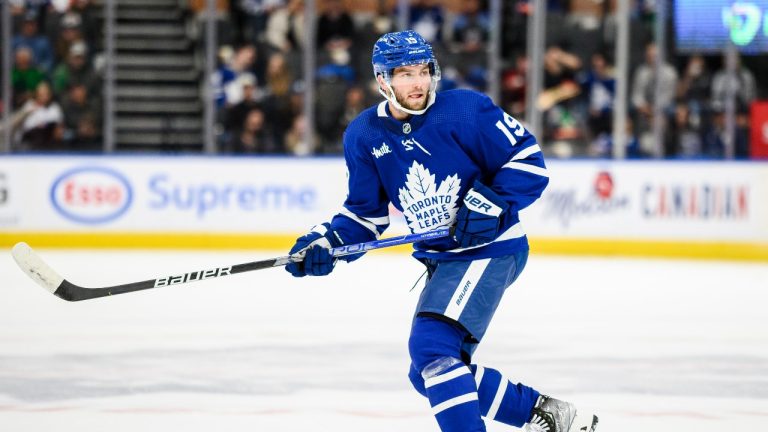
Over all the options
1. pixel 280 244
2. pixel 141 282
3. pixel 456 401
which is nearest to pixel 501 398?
pixel 456 401

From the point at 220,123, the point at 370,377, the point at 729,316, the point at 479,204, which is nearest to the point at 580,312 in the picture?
the point at 729,316

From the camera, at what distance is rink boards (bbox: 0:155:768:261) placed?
9.00m

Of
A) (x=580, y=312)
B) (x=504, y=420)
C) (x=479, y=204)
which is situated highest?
(x=479, y=204)

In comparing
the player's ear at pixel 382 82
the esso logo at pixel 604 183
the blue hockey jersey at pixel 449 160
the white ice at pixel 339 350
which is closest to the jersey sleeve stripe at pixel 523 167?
the blue hockey jersey at pixel 449 160

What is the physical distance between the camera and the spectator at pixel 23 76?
9242mm

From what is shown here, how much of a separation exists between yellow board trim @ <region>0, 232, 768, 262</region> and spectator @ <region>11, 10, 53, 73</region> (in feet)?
4.23

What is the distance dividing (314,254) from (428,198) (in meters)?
0.34

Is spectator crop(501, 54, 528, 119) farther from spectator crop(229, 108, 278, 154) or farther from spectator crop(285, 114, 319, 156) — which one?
spectator crop(229, 108, 278, 154)

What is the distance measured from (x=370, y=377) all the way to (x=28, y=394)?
119cm

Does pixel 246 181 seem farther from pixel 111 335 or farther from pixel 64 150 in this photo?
pixel 111 335

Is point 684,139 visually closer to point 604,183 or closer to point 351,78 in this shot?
point 604,183

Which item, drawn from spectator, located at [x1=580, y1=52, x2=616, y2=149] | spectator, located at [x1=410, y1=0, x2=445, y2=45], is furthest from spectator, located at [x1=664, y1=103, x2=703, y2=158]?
spectator, located at [x1=410, y1=0, x2=445, y2=45]

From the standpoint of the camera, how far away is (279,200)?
9.16 m

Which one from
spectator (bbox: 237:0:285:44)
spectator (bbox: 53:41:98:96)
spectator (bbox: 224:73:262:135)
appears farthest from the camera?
spectator (bbox: 237:0:285:44)
